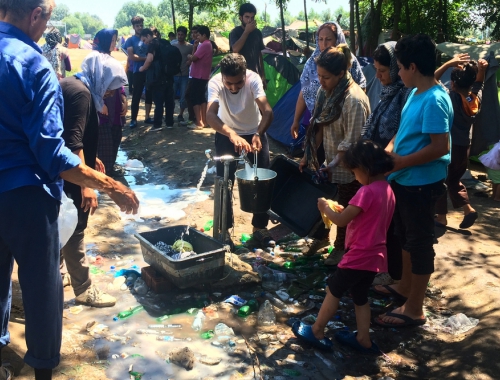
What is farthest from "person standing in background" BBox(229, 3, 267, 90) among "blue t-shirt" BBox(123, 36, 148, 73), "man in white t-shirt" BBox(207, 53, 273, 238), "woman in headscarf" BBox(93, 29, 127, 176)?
"man in white t-shirt" BBox(207, 53, 273, 238)

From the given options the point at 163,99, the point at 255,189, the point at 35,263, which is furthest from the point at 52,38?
the point at 35,263

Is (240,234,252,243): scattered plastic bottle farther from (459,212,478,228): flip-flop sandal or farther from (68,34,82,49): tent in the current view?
(68,34,82,49): tent

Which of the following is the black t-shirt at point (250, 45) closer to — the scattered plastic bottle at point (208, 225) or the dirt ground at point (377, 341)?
the scattered plastic bottle at point (208, 225)

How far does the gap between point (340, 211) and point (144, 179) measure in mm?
4918

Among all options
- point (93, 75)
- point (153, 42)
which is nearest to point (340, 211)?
point (93, 75)

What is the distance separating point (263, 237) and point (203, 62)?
5767mm

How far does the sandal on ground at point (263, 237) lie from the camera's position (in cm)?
493

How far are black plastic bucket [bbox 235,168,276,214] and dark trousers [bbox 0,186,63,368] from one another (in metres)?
1.83

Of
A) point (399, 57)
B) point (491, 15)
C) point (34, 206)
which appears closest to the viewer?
point (34, 206)

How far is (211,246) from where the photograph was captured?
4043 mm

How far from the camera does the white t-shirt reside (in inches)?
179

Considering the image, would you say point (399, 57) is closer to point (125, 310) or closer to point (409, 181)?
point (409, 181)

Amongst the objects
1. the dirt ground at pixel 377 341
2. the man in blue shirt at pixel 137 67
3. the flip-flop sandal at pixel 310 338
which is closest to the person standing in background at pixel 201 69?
the man in blue shirt at pixel 137 67

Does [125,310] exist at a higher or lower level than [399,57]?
lower
